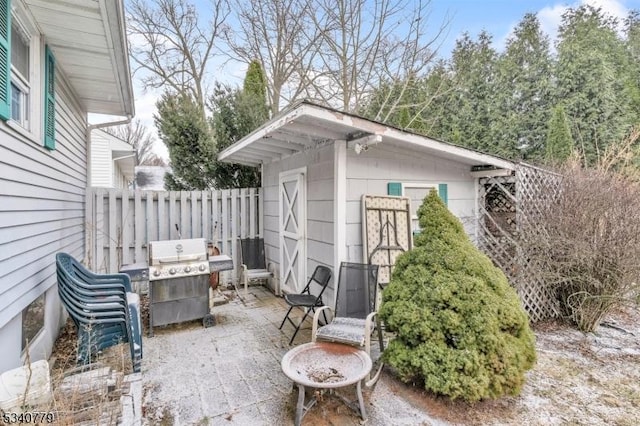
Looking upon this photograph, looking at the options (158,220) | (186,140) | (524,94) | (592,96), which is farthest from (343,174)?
(524,94)

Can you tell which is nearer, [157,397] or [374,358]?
[157,397]

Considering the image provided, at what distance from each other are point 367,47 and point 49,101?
9363 millimetres

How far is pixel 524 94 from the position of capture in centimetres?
1215

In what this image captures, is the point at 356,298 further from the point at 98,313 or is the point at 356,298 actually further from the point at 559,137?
the point at 559,137

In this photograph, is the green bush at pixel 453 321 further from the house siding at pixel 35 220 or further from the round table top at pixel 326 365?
the house siding at pixel 35 220

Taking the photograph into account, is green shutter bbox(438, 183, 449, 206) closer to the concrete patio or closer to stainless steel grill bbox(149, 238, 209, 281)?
the concrete patio

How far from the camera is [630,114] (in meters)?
10.4

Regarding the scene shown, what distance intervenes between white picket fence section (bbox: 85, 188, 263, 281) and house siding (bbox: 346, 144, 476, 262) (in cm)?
315

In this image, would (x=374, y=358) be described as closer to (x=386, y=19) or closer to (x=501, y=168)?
(x=501, y=168)

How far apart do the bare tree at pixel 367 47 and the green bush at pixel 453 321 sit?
8828 millimetres

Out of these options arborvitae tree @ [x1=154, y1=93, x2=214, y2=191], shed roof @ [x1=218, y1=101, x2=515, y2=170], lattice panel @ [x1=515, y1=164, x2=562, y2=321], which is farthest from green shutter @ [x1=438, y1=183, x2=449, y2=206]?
arborvitae tree @ [x1=154, y1=93, x2=214, y2=191]

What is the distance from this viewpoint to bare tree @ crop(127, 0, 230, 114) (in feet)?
38.3

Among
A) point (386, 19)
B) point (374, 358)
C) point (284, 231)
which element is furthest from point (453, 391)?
point (386, 19)

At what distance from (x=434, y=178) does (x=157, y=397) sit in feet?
13.8
